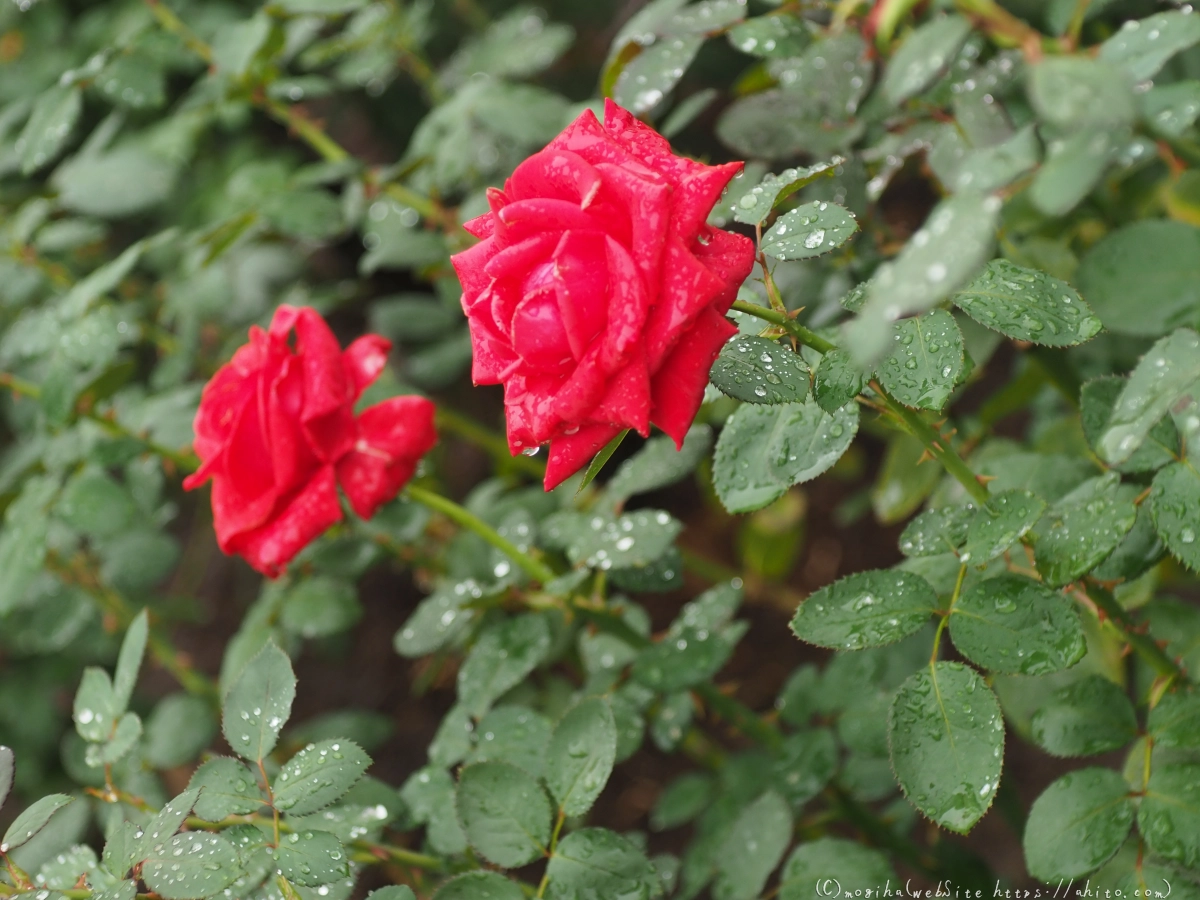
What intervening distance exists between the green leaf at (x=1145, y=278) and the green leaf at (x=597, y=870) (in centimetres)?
72

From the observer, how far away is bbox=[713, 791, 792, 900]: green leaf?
959 millimetres

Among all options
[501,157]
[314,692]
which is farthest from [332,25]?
[314,692]

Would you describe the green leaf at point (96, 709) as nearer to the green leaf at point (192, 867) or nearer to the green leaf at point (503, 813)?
the green leaf at point (192, 867)

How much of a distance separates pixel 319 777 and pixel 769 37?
81cm

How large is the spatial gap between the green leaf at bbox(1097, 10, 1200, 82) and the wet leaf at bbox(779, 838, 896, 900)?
2.40 feet

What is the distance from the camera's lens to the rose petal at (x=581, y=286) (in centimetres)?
60

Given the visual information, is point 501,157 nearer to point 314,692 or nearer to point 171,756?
point 171,756

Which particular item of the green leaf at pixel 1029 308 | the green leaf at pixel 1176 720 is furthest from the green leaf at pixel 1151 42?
the green leaf at pixel 1176 720

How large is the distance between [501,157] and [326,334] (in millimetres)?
597

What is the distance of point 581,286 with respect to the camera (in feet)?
2.00

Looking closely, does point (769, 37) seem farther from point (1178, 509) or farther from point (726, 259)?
point (1178, 509)

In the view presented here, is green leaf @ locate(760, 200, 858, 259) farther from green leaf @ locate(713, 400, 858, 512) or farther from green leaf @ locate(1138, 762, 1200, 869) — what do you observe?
green leaf @ locate(1138, 762, 1200, 869)

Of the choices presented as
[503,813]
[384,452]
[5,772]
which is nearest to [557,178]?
[384,452]

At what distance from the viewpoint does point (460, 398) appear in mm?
2346
